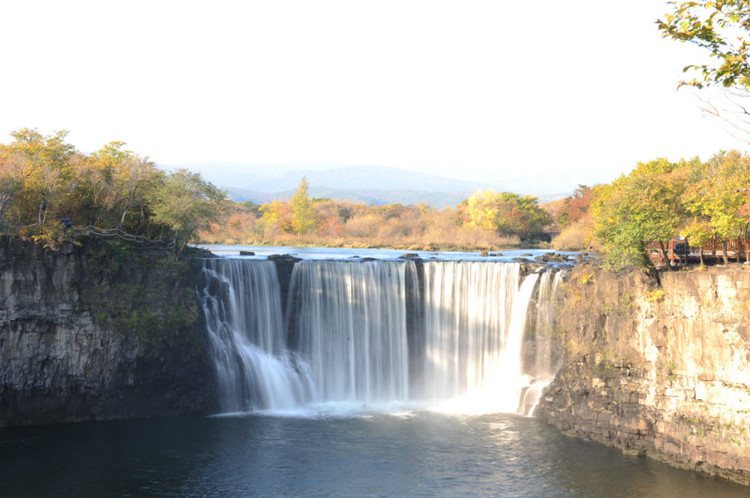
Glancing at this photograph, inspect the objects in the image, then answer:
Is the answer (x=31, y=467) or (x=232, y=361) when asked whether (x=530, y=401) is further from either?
(x=31, y=467)

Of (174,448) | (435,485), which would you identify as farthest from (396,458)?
(174,448)

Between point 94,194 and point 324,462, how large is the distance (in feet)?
56.4

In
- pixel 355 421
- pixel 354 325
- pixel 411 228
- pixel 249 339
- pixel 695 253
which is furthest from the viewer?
pixel 411 228

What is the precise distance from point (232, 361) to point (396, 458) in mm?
10572

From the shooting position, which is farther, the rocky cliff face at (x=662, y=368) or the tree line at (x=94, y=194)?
the tree line at (x=94, y=194)

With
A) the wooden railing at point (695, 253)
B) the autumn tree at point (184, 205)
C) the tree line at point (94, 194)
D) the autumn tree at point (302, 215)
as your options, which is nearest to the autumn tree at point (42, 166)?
the tree line at point (94, 194)

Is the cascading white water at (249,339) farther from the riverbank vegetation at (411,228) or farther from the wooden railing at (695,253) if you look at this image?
the riverbank vegetation at (411,228)

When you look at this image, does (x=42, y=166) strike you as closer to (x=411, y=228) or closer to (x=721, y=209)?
(x=721, y=209)

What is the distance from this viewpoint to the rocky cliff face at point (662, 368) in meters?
24.6

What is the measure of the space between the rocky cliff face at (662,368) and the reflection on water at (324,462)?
1.01m

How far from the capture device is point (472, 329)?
115 feet

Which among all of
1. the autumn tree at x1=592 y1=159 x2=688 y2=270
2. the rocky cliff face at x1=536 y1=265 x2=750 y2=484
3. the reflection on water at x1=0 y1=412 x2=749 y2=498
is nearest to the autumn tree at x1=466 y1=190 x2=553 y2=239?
the autumn tree at x1=592 y1=159 x2=688 y2=270

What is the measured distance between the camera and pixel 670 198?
30.2 metres

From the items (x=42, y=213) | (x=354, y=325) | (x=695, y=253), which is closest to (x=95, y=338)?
(x=42, y=213)
